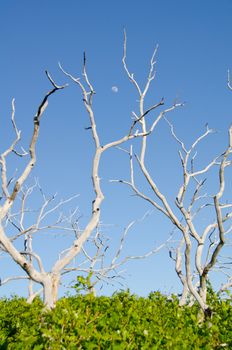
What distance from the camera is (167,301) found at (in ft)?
41.6

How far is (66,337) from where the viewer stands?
4.91 metres

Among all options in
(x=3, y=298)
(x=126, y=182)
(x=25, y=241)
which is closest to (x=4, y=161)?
(x=126, y=182)

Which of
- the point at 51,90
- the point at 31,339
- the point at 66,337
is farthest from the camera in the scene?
the point at 51,90

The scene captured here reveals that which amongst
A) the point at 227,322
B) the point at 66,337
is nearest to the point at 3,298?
the point at 227,322

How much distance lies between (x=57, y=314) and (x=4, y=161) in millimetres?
6838

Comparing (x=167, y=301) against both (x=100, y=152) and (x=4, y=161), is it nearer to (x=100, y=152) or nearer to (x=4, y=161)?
(x=100, y=152)

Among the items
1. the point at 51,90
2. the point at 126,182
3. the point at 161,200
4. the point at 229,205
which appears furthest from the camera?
the point at 126,182

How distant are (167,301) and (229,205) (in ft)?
10.5

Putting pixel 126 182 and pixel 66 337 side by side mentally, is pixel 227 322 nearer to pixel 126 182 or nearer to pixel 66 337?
pixel 66 337

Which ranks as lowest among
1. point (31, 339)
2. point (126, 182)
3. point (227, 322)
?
point (31, 339)

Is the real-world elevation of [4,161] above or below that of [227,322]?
above

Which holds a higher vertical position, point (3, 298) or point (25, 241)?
point (25, 241)

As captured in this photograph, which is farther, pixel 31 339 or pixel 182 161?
pixel 182 161

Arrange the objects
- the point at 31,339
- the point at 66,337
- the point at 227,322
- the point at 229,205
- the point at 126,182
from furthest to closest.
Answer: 1. the point at 126,182
2. the point at 229,205
3. the point at 227,322
4. the point at 31,339
5. the point at 66,337
